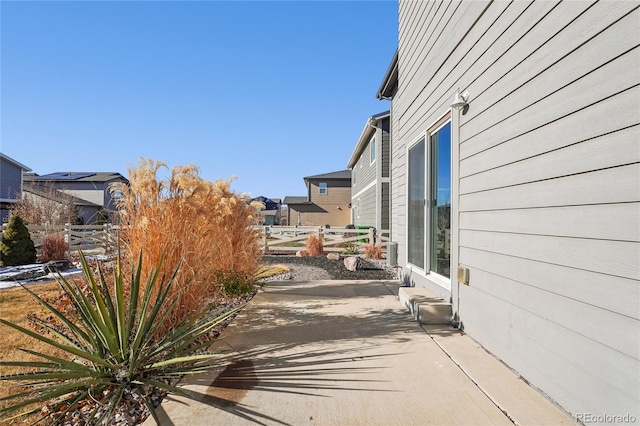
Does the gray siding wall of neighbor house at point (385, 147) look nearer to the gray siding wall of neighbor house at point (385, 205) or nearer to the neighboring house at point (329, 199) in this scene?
the gray siding wall of neighbor house at point (385, 205)

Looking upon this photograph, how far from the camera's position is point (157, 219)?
10.5 feet

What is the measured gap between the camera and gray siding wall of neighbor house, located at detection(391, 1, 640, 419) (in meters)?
1.64

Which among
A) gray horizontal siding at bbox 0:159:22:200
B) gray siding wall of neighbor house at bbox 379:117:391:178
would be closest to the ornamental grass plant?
gray siding wall of neighbor house at bbox 379:117:391:178

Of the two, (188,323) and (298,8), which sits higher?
(298,8)

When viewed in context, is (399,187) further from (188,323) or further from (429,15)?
(188,323)

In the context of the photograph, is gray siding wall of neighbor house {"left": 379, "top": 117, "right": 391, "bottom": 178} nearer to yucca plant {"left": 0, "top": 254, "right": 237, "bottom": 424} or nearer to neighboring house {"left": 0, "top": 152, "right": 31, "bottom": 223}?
yucca plant {"left": 0, "top": 254, "right": 237, "bottom": 424}

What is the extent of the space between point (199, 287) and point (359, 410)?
2.12 metres

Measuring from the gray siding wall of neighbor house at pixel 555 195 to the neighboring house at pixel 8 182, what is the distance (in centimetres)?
2593

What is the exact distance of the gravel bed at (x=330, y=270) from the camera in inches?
298

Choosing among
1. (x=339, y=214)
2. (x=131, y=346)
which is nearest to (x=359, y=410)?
(x=131, y=346)

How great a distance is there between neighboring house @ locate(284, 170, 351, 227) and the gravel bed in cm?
1673

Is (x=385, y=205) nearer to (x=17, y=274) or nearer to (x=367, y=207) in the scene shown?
(x=367, y=207)

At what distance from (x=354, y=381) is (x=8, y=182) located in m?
28.0

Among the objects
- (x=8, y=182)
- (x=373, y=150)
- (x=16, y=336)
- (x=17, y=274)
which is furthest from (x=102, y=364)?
(x=8, y=182)
